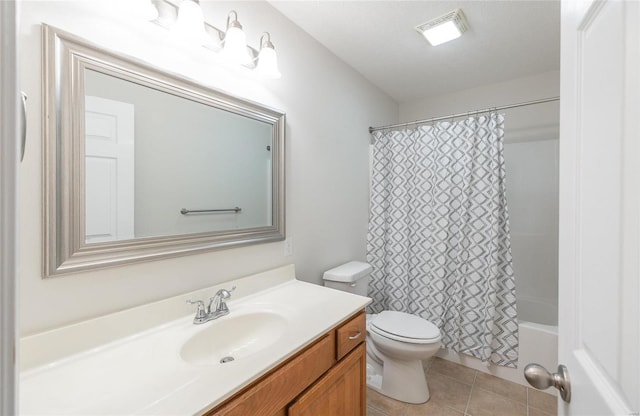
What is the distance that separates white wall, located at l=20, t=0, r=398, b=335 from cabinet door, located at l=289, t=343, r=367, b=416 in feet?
2.06

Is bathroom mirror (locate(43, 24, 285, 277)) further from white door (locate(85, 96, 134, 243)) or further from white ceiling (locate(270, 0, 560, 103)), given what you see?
white ceiling (locate(270, 0, 560, 103))

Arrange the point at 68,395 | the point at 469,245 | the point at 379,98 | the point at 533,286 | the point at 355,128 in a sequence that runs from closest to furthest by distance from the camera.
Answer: the point at 68,395 → the point at 469,245 → the point at 355,128 → the point at 533,286 → the point at 379,98

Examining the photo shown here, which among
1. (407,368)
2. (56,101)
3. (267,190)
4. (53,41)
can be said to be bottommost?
(407,368)

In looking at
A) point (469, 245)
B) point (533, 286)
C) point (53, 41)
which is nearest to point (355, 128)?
point (469, 245)

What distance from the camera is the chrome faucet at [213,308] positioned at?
110 cm

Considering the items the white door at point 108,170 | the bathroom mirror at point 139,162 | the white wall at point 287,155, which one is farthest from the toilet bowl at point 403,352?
the white door at point 108,170

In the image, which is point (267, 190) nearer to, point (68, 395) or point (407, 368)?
point (68, 395)

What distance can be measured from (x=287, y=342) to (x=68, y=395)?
580 mm

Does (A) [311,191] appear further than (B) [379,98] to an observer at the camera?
No

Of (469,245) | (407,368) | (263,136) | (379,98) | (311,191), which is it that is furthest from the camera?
(379,98)

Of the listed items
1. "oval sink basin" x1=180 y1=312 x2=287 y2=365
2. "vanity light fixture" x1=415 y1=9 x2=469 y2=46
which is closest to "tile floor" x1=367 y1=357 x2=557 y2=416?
"oval sink basin" x1=180 y1=312 x2=287 y2=365

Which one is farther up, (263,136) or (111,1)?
(111,1)

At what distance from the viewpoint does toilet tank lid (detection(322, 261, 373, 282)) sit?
6.01ft

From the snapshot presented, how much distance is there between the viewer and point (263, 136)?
149 centimetres
